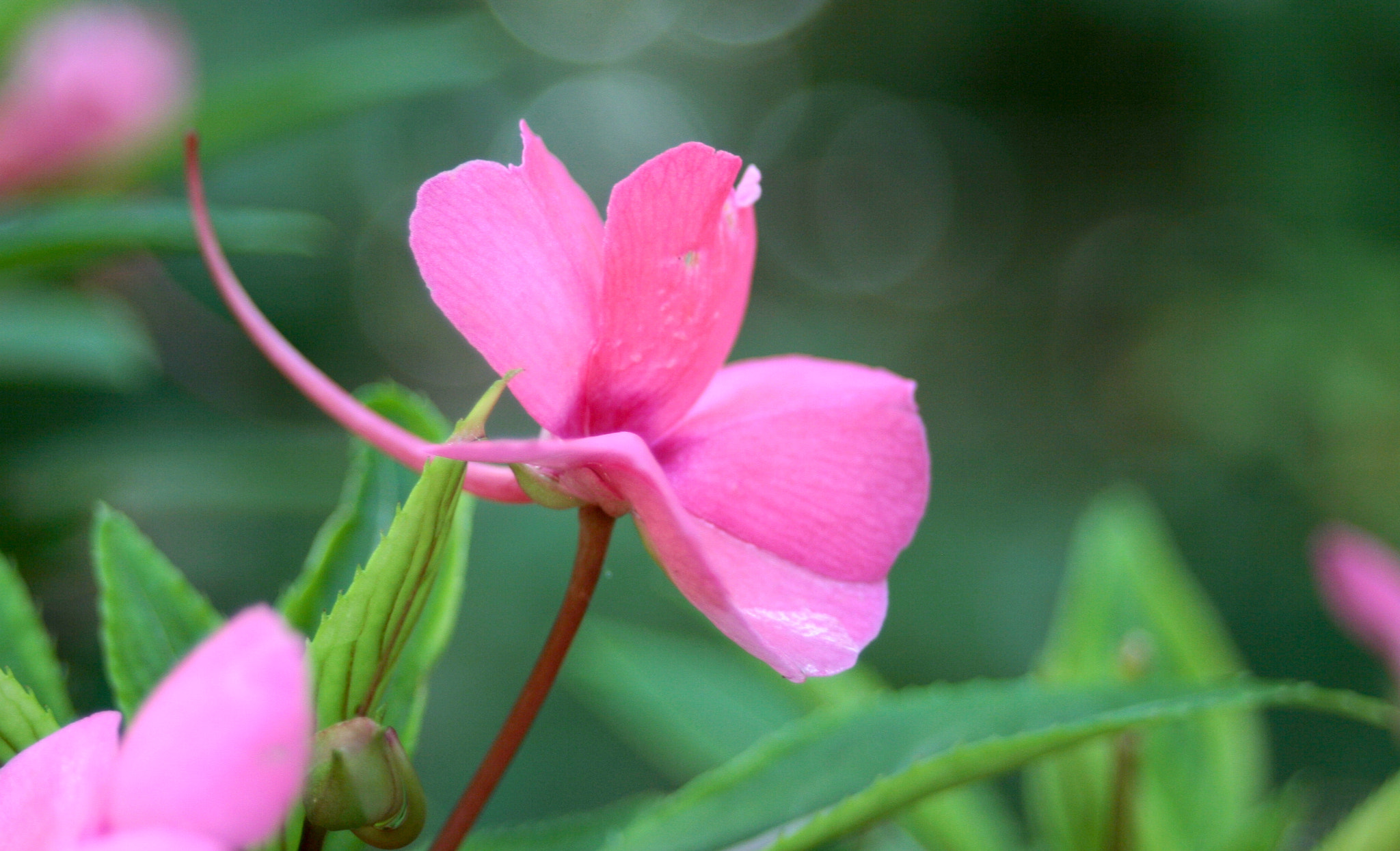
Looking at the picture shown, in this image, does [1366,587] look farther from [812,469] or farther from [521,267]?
[521,267]

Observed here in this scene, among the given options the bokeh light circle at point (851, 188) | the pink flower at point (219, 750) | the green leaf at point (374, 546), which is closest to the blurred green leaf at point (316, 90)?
the green leaf at point (374, 546)

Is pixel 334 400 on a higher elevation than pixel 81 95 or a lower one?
higher

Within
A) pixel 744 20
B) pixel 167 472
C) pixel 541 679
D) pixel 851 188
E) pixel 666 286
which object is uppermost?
pixel 666 286

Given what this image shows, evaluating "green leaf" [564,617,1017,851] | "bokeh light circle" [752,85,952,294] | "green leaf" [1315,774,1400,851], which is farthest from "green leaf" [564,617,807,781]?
"bokeh light circle" [752,85,952,294]

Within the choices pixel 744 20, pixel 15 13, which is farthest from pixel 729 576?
pixel 744 20

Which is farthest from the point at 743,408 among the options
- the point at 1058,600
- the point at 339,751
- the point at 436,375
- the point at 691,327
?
the point at 436,375

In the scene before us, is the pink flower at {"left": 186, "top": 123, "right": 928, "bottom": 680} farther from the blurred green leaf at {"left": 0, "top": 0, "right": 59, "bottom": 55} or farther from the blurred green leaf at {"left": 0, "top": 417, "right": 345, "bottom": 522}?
the blurred green leaf at {"left": 0, "top": 0, "right": 59, "bottom": 55}

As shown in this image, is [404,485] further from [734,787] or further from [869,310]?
[869,310]
